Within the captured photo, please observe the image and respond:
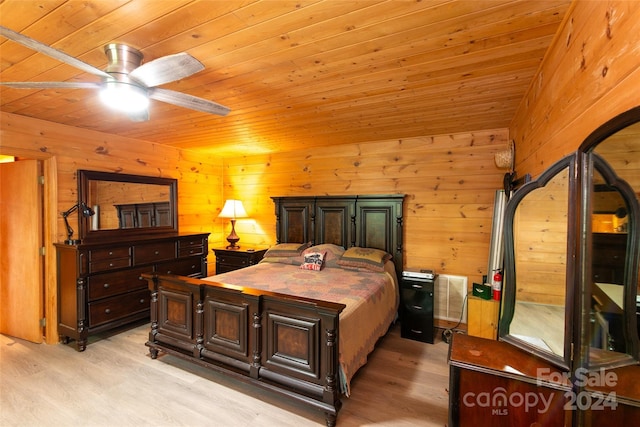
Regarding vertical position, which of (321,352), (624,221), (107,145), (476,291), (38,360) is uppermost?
(107,145)

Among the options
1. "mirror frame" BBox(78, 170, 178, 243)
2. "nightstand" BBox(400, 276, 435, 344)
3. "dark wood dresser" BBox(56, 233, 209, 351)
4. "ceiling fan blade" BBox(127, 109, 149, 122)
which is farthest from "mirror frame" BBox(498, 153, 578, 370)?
"mirror frame" BBox(78, 170, 178, 243)

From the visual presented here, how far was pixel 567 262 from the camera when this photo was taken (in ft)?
4.20

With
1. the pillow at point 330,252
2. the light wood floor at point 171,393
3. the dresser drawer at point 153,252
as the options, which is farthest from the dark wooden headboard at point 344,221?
the dresser drawer at point 153,252

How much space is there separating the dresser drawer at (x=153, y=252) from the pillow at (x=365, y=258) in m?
2.24

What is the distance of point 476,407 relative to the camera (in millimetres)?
1365

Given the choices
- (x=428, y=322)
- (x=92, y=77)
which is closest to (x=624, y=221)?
(x=428, y=322)

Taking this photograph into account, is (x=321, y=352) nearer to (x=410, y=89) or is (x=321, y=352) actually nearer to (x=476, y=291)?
(x=476, y=291)

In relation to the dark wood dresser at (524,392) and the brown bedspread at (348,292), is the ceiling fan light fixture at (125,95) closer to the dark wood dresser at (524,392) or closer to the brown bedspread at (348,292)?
the brown bedspread at (348,292)

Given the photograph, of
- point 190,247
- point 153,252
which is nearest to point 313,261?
point 190,247

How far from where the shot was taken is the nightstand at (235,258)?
4.31 meters

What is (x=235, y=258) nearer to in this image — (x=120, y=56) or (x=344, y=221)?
(x=344, y=221)

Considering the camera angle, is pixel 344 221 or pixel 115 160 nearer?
pixel 115 160

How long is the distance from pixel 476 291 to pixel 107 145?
14.9 ft

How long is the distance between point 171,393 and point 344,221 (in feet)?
8.69
